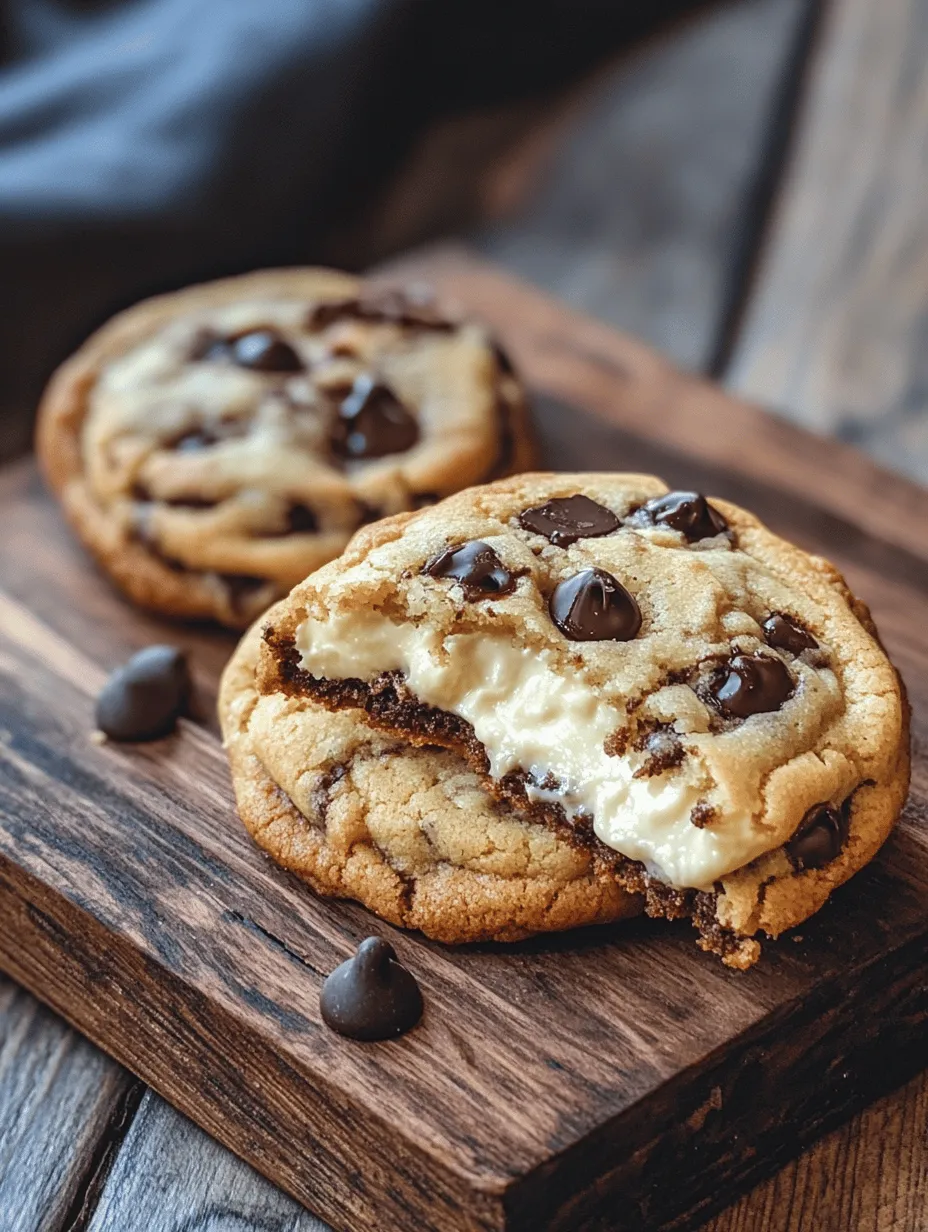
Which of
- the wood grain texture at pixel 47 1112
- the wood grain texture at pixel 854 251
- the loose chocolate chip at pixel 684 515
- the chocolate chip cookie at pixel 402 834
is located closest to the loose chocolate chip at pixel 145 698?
the chocolate chip cookie at pixel 402 834

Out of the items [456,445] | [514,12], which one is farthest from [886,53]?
[456,445]

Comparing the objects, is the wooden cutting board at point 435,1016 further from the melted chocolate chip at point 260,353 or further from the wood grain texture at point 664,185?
the wood grain texture at point 664,185

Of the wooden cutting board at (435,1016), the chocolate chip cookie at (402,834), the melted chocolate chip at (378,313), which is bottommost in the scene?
the wooden cutting board at (435,1016)

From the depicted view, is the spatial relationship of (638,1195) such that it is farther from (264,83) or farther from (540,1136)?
(264,83)

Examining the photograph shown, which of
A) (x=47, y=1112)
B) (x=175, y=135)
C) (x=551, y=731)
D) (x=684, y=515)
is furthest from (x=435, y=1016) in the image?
(x=175, y=135)

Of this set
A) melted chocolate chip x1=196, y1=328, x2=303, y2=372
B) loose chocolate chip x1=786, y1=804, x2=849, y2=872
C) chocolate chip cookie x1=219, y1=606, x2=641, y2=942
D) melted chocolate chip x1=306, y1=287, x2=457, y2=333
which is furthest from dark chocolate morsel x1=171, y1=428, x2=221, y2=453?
loose chocolate chip x1=786, y1=804, x2=849, y2=872

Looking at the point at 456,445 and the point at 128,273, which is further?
the point at 128,273
